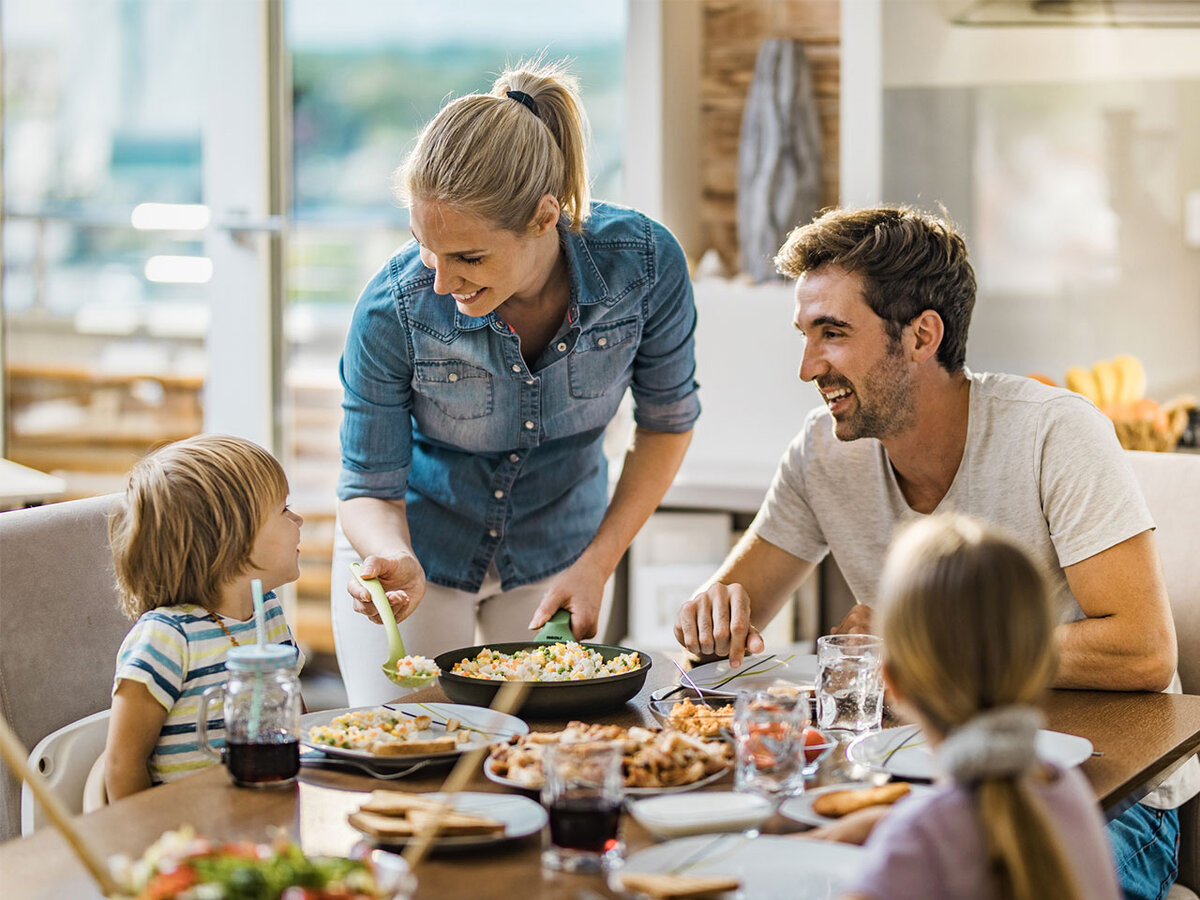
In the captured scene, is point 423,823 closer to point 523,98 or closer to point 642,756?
point 642,756

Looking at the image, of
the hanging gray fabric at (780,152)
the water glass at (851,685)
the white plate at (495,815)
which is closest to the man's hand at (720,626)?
the water glass at (851,685)

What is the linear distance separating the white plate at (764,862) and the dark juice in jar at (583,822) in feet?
0.11

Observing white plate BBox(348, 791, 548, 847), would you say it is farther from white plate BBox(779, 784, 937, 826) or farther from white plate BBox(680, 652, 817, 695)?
white plate BBox(680, 652, 817, 695)

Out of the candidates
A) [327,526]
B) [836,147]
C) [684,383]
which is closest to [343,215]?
[327,526]

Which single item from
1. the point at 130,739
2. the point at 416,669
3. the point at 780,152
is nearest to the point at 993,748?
the point at 416,669

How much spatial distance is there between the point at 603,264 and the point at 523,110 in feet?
0.96

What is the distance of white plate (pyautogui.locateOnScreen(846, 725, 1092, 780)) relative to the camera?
1.33 metres

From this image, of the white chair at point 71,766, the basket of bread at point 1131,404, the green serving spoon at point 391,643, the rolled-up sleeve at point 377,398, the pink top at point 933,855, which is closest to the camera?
the pink top at point 933,855

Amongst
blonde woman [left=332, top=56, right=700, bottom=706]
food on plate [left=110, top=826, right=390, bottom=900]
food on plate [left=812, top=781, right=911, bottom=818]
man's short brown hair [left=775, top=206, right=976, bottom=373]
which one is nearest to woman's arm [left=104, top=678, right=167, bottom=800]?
blonde woman [left=332, top=56, right=700, bottom=706]

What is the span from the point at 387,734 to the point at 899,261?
966 mm

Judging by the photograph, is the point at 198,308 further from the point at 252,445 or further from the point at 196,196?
the point at 252,445

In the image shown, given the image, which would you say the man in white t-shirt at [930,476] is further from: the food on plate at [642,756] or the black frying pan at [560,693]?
the food on plate at [642,756]

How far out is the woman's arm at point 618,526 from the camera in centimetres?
190

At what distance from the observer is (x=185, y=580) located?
5.33 ft
